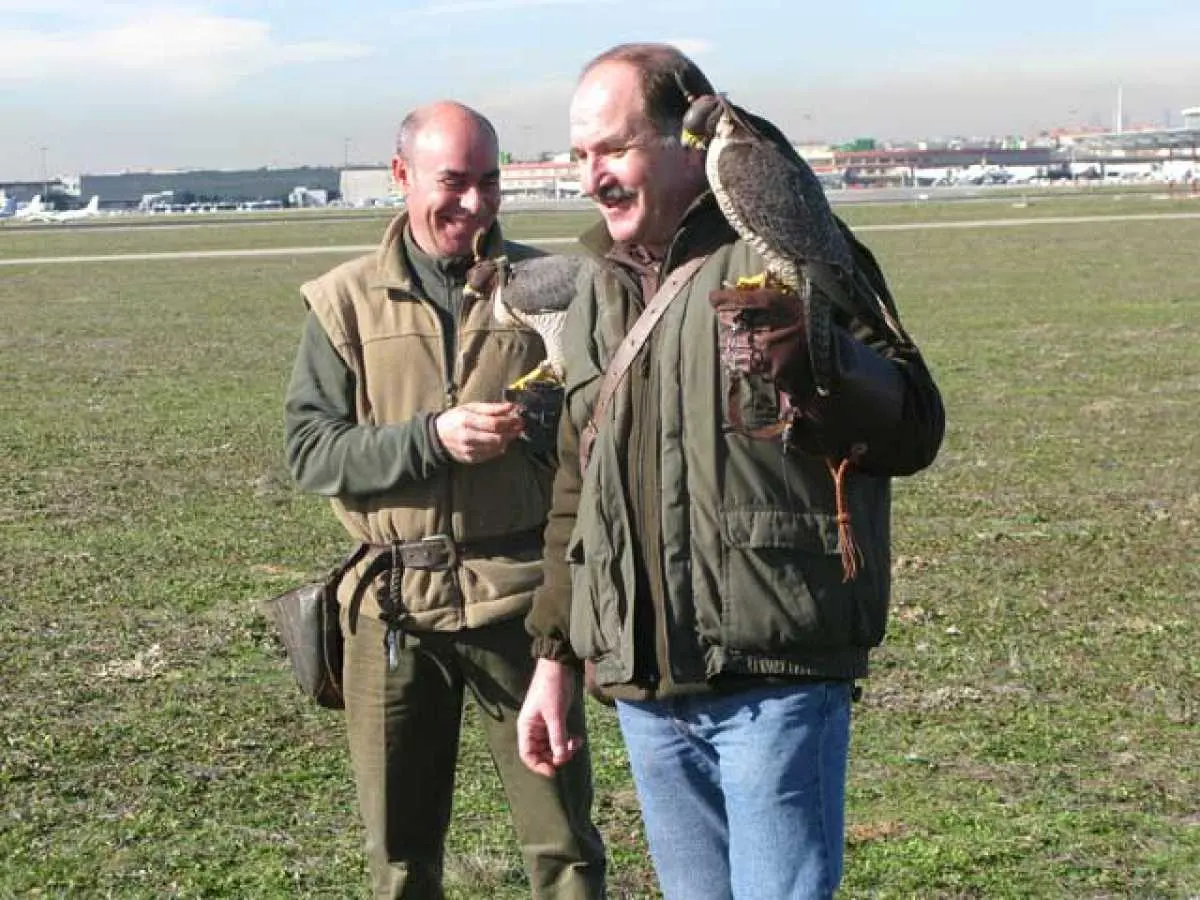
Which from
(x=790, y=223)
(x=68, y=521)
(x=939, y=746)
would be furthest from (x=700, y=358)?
(x=68, y=521)

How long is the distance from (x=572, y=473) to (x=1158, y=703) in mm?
4306

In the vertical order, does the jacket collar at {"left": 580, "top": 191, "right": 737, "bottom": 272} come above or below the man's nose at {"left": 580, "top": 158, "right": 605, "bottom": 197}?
below

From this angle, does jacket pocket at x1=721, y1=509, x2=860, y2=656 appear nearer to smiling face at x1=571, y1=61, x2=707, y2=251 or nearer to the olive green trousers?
smiling face at x1=571, y1=61, x2=707, y2=251

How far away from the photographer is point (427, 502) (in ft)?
13.9

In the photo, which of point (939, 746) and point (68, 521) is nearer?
point (939, 746)

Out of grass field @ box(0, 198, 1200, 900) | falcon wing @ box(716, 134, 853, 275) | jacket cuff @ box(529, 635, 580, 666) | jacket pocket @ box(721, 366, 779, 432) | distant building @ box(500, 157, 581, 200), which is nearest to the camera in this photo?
falcon wing @ box(716, 134, 853, 275)

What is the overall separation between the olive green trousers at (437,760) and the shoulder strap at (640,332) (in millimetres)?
1141

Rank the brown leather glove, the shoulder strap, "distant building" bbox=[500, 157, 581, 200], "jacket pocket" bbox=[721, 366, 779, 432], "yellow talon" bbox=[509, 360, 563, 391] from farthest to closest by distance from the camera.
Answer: "distant building" bbox=[500, 157, 581, 200] < "yellow talon" bbox=[509, 360, 563, 391] < the shoulder strap < "jacket pocket" bbox=[721, 366, 779, 432] < the brown leather glove

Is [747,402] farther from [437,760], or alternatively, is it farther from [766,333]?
[437,760]

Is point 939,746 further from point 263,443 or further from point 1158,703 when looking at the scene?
point 263,443

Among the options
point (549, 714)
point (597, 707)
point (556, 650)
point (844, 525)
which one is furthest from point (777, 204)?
point (597, 707)

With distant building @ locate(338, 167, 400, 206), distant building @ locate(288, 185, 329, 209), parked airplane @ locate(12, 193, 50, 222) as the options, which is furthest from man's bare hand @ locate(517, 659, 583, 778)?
distant building @ locate(338, 167, 400, 206)

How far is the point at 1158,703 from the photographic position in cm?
707

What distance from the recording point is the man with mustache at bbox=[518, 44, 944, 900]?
3.03 metres
